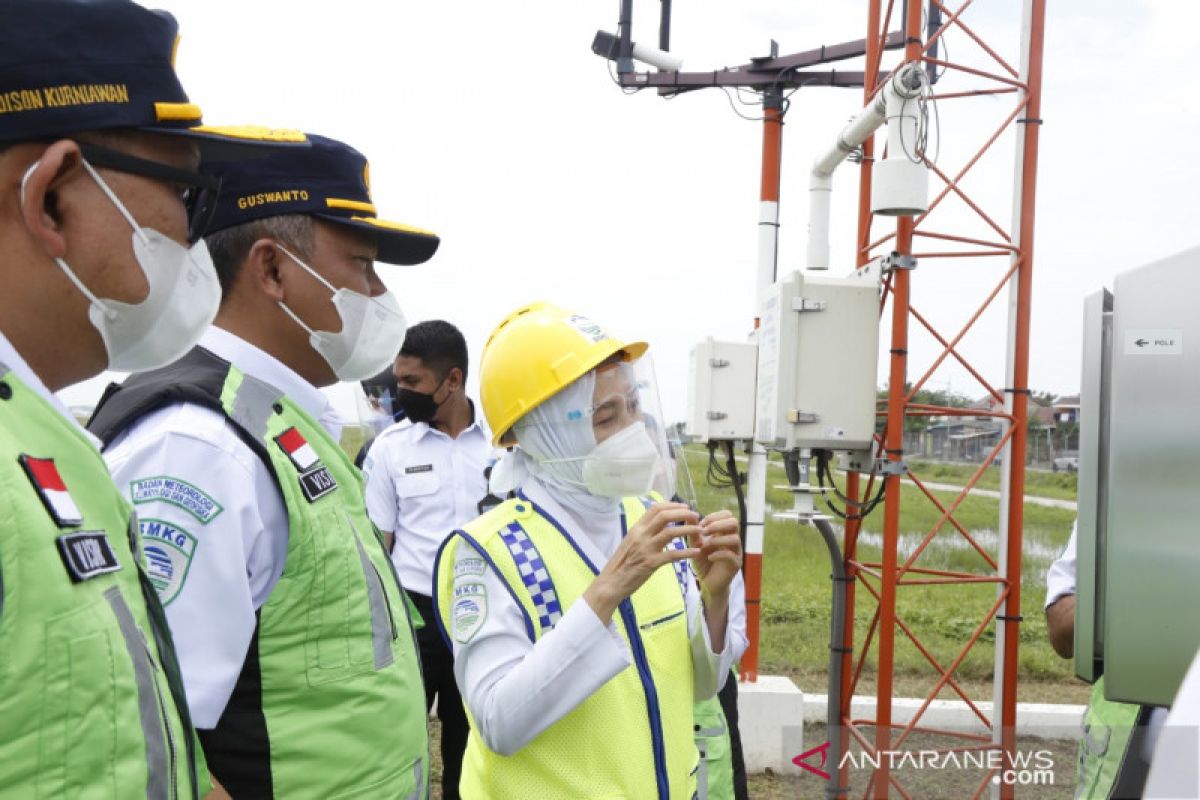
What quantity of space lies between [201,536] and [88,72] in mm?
750

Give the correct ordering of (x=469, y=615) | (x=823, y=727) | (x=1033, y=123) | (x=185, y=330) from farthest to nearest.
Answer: (x=823, y=727), (x=1033, y=123), (x=469, y=615), (x=185, y=330)

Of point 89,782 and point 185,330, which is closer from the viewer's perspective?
point 89,782

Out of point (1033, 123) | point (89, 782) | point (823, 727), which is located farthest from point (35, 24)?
point (823, 727)

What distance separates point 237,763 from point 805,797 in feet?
15.9

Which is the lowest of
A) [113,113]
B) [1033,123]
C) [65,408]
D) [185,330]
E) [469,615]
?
[469,615]

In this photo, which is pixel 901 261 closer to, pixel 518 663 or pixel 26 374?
pixel 518 663

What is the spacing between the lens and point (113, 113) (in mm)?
1236

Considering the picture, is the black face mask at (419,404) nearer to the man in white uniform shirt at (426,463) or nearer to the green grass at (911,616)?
the man in white uniform shirt at (426,463)

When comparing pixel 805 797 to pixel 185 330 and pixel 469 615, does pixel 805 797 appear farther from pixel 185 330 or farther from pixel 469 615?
pixel 185 330

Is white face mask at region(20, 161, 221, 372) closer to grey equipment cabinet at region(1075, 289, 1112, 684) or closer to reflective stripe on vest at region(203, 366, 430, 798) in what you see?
reflective stripe on vest at region(203, 366, 430, 798)

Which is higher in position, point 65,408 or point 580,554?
point 65,408

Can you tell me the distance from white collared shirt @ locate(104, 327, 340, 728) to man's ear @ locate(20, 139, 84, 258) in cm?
53

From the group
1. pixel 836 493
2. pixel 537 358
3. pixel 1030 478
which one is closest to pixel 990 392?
pixel 836 493

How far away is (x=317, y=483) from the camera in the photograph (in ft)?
5.90
